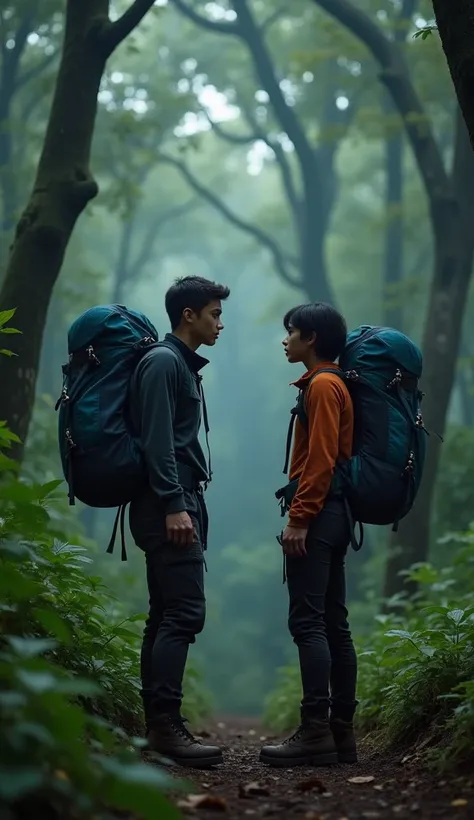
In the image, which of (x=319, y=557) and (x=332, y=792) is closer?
(x=332, y=792)

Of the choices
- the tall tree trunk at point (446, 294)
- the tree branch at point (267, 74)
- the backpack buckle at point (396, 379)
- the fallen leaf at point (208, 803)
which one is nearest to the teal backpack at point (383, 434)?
the backpack buckle at point (396, 379)

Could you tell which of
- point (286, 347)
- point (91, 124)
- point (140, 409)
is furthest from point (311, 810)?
point (91, 124)

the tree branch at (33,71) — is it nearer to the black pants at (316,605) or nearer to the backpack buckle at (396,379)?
the backpack buckle at (396,379)

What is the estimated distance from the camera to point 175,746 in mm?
4309

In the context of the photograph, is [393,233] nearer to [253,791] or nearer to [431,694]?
[431,694]

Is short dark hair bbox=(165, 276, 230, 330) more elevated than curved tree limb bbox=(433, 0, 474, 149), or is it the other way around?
curved tree limb bbox=(433, 0, 474, 149)

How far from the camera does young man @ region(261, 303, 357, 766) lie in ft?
14.8

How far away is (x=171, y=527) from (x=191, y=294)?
1215 millimetres

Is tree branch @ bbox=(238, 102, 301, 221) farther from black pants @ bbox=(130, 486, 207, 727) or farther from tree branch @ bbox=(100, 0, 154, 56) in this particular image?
black pants @ bbox=(130, 486, 207, 727)

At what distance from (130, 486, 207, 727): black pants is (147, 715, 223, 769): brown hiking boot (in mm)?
45

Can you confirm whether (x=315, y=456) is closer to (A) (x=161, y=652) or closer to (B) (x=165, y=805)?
(A) (x=161, y=652)

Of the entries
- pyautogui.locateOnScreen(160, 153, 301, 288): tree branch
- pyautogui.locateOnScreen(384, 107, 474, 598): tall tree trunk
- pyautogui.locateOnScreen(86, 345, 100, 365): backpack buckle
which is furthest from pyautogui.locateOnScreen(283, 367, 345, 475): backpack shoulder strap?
pyautogui.locateOnScreen(160, 153, 301, 288): tree branch

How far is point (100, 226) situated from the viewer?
27.1 m

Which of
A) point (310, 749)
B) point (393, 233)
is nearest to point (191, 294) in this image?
point (310, 749)
